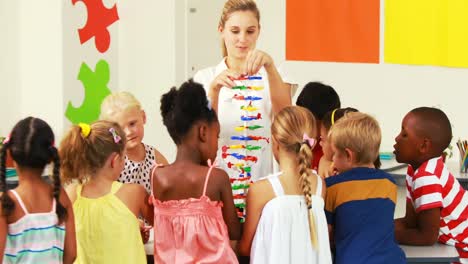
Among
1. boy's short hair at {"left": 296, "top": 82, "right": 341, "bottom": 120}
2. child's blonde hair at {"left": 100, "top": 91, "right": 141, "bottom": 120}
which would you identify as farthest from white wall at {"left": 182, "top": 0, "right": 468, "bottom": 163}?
child's blonde hair at {"left": 100, "top": 91, "right": 141, "bottom": 120}

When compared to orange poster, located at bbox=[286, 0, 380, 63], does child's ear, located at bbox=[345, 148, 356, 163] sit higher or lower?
lower

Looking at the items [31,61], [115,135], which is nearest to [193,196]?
[115,135]

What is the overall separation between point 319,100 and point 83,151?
115cm

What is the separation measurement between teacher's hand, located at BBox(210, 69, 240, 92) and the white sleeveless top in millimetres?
374

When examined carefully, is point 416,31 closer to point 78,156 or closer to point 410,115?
point 410,115

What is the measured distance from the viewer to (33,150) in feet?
6.32

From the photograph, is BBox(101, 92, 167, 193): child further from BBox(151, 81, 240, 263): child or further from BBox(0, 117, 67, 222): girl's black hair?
BBox(0, 117, 67, 222): girl's black hair

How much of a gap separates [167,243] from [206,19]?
8.98 feet

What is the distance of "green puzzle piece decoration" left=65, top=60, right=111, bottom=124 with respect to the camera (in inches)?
150

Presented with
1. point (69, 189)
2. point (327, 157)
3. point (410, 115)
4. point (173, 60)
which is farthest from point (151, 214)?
point (173, 60)

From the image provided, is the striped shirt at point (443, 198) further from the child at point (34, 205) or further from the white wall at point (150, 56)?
the white wall at point (150, 56)

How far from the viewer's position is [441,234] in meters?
2.50

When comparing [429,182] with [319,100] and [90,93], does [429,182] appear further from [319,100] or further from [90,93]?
[90,93]

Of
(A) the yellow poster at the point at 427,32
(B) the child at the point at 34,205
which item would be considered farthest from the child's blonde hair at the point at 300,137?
(A) the yellow poster at the point at 427,32
